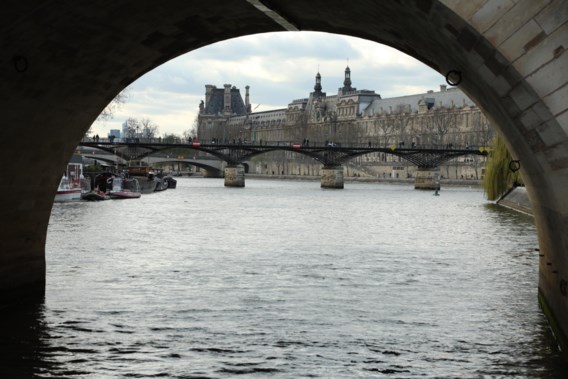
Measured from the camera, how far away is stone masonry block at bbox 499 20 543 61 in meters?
9.64

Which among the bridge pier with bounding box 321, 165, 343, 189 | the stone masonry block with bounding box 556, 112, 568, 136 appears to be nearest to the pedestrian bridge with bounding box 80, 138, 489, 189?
the bridge pier with bounding box 321, 165, 343, 189

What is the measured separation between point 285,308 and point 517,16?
12.6 meters

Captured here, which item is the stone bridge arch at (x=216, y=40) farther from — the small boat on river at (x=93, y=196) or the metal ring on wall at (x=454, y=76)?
the small boat on river at (x=93, y=196)

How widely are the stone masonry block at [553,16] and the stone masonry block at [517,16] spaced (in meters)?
0.07

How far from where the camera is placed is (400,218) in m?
59.2

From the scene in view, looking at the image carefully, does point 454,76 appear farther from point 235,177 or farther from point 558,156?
point 235,177

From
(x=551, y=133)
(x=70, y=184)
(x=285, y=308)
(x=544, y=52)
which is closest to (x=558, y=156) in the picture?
(x=551, y=133)

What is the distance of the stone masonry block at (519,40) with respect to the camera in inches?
380

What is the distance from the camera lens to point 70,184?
75250 mm

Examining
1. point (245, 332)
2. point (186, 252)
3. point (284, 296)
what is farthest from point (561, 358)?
point (186, 252)

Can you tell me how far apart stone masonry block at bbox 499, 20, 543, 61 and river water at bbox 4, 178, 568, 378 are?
21.5ft

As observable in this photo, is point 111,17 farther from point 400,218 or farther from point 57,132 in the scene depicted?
point 400,218

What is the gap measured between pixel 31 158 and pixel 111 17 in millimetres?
4332

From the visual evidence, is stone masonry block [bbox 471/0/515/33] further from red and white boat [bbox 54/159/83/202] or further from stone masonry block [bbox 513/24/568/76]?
red and white boat [bbox 54/159/83/202]
